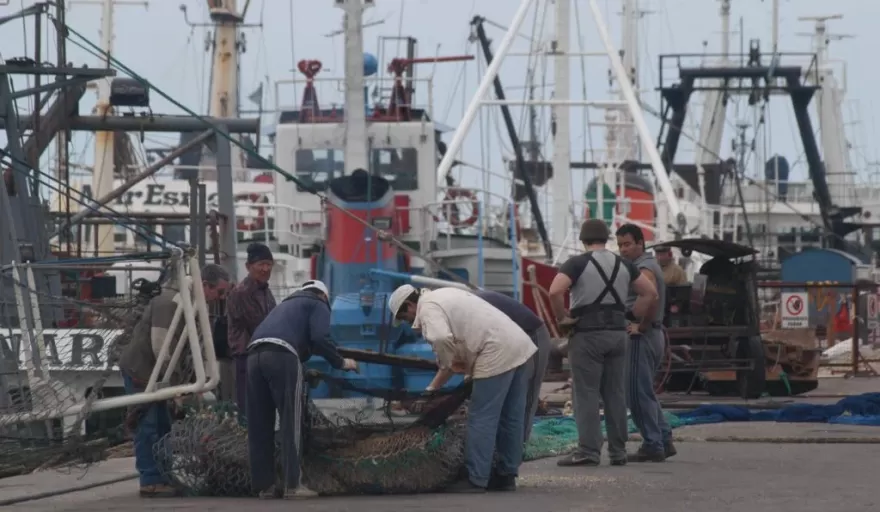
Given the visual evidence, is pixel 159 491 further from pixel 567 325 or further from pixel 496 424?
pixel 567 325

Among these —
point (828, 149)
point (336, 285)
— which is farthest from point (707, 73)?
point (336, 285)

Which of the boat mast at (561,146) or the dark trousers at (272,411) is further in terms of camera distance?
the boat mast at (561,146)

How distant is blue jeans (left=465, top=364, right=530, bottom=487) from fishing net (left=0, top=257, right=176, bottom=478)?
2.25m

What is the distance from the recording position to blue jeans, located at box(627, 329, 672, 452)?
13398 mm

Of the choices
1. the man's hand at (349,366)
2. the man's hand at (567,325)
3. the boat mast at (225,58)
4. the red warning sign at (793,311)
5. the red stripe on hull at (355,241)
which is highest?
the boat mast at (225,58)

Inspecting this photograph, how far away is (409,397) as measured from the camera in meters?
11.8

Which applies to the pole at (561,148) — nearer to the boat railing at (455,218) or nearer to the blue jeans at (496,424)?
the boat railing at (455,218)

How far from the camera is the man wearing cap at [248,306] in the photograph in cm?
1254

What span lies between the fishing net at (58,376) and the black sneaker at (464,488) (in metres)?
2.14

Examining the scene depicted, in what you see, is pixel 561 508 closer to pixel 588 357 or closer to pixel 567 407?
pixel 588 357

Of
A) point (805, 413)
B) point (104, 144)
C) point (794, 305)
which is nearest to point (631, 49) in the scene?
point (104, 144)

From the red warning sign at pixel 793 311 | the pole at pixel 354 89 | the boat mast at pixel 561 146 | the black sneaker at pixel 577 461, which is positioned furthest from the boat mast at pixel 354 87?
the black sneaker at pixel 577 461

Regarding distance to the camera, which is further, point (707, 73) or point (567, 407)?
point (707, 73)

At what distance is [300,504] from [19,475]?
3.71 m
